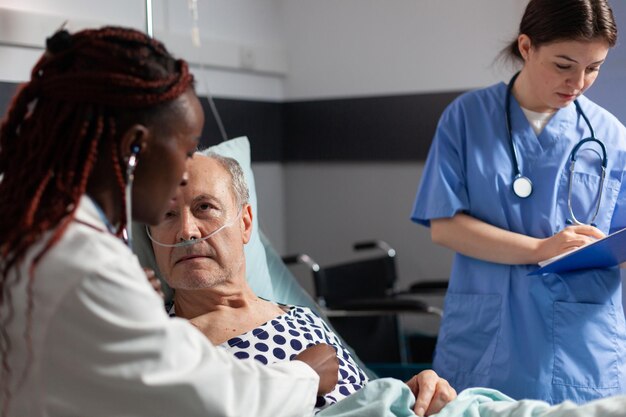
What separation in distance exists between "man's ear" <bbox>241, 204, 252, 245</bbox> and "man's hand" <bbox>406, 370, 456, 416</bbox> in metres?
0.55

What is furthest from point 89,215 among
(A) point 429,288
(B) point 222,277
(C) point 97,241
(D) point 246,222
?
(A) point 429,288

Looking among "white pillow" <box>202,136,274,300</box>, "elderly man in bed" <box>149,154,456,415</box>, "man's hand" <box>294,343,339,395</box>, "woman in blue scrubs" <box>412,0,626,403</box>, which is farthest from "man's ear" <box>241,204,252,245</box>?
"man's hand" <box>294,343,339,395</box>

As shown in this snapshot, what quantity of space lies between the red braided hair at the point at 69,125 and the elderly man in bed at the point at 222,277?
2.54ft

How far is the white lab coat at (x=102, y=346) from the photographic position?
1.07 meters

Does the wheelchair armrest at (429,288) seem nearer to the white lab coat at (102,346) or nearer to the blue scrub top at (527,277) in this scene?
the blue scrub top at (527,277)

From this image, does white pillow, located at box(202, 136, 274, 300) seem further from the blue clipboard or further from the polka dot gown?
the blue clipboard

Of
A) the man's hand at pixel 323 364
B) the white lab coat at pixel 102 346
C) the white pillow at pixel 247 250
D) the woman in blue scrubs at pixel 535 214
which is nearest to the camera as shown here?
the white lab coat at pixel 102 346

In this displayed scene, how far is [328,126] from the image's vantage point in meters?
4.38

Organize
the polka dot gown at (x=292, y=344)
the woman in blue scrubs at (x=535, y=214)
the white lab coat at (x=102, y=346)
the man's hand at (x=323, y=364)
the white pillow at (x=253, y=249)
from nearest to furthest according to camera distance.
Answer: the white lab coat at (x=102, y=346) → the man's hand at (x=323, y=364) → the polka dot gown at (x=292, y=344) → the woman in blue scrubs at (x=535, y=214) → the white pillow at (x=253, y=249)

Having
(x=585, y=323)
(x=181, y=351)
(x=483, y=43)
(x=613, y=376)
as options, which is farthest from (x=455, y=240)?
(x=483, y=43)

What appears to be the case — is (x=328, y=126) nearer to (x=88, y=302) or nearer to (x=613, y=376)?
(x=613, y=376)

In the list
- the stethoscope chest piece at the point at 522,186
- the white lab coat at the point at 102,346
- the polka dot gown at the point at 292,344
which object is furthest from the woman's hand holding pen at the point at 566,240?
the white lab coat at the point at 102,346

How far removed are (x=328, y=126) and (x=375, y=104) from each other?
0.98 ft

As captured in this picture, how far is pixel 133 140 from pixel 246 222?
0.98m
